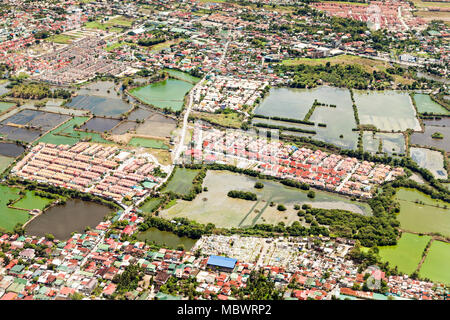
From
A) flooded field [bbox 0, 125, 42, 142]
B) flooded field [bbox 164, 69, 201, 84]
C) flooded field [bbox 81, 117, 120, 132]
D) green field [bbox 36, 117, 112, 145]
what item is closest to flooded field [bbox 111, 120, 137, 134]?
flooded field [bbox 81, 117, 120, 132]

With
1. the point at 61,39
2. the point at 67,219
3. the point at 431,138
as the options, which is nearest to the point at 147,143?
the point at 67,219

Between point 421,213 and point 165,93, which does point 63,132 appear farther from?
point 421,213

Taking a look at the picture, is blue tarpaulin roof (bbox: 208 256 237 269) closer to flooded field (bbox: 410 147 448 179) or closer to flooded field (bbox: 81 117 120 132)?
flooded field (bbox: 410 147 448 179)

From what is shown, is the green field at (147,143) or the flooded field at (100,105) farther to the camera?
the flooded field at (100,105)

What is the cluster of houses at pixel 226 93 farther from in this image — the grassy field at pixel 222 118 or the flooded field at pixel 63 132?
the flooded field at pixel 63 132

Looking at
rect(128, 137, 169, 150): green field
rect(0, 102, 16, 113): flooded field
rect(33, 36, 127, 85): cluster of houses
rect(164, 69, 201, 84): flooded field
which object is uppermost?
rect(33, 36, 127, 85): cluster of houses

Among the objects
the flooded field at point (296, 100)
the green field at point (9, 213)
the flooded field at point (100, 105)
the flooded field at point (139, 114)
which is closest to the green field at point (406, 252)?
the flooded field at point (296, 100)
